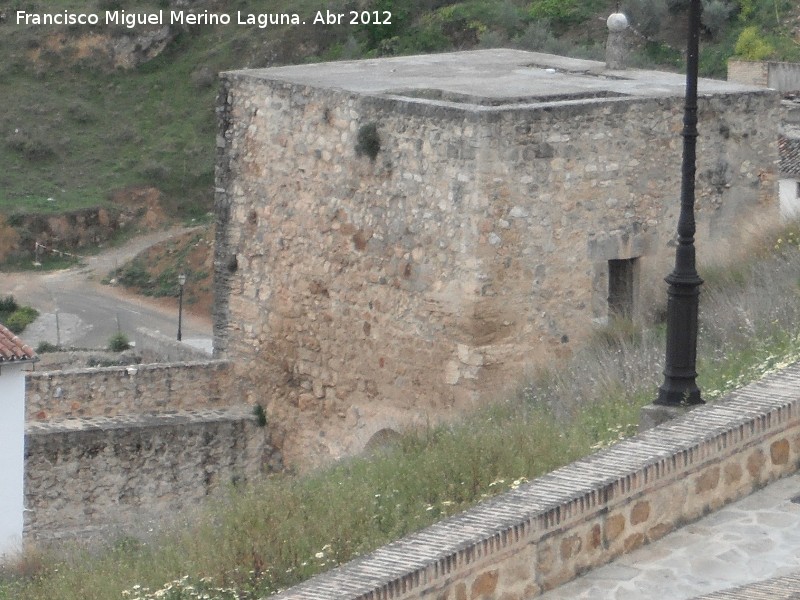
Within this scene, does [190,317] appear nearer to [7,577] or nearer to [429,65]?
[429,65]

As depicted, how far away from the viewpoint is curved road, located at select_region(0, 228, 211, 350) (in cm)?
3262

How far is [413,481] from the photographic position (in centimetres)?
900

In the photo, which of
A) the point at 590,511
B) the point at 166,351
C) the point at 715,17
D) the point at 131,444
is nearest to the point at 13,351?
the point at 131,444

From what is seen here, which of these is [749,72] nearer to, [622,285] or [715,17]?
[715,17]

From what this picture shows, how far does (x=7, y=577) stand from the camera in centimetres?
1187

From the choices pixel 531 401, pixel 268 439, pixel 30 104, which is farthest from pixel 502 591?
pixel 30 104

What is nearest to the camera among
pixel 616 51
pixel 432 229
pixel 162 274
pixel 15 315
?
pixel 432 229

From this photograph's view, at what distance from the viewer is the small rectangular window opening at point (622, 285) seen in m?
13.0

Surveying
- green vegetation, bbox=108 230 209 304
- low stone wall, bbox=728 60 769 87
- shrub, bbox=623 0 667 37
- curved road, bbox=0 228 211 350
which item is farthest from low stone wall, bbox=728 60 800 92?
green vegetation, bbox=108 230 209 304

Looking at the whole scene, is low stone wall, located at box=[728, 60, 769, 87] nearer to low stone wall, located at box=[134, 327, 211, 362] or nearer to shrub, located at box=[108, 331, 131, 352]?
shrub, located at box=[108, 331, 131, 352]

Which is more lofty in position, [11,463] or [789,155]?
[789,155]

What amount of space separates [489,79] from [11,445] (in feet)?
16.1

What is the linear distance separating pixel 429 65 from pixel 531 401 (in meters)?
4.38

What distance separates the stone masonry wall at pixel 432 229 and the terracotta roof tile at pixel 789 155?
10.5 meters
